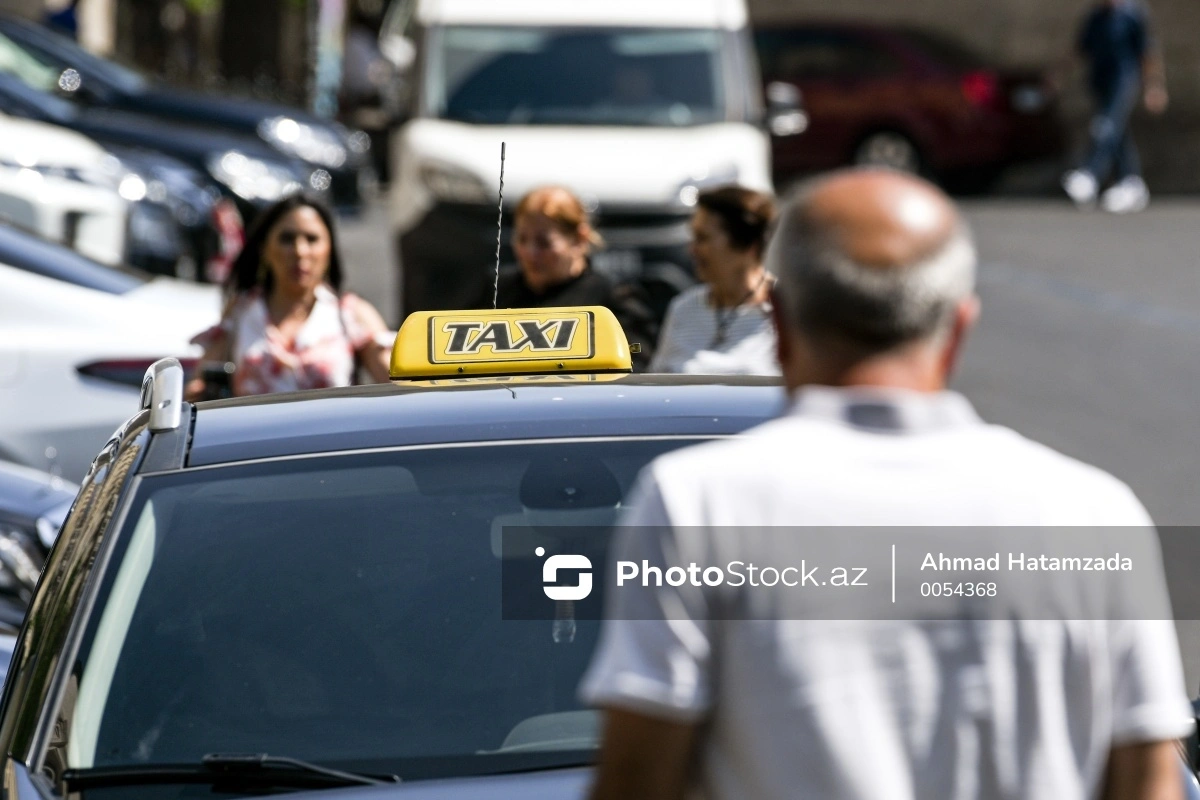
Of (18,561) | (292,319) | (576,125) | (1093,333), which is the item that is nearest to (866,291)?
(18,561)

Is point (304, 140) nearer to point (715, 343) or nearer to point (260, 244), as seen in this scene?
point (260, 244)

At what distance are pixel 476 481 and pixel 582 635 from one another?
321 mm

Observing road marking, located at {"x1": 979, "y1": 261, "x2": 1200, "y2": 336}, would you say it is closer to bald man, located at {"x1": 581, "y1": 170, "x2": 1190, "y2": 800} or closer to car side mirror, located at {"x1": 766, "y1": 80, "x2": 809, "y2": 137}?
car side mirror, located at {"x1": 766, "y1": 80, "x2": 809, "y2": 137}

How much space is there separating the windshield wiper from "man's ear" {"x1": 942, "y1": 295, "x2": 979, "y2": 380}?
1.19 metres

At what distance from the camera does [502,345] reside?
13.0 feet

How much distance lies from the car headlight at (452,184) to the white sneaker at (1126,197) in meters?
10.1

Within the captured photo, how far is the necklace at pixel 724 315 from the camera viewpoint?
612 cm

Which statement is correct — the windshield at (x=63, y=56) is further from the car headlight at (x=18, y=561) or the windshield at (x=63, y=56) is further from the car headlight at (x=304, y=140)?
the car headlight at (x=18, y=561)

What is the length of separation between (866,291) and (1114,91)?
19.6 meters

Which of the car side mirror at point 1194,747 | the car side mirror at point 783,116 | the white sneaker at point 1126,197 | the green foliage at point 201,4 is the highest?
the green foliage at point 201,4

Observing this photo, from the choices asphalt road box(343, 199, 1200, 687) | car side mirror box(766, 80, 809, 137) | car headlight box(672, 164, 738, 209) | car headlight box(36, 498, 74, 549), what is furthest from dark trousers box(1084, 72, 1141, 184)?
car headlight box(36, 498, 74, 549)

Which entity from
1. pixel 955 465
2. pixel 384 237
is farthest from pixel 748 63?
pixel 955 465

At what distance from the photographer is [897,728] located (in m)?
2.00

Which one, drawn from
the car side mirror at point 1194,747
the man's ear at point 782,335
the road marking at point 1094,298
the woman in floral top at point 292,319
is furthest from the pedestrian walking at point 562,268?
the road marking at point 1094,298
